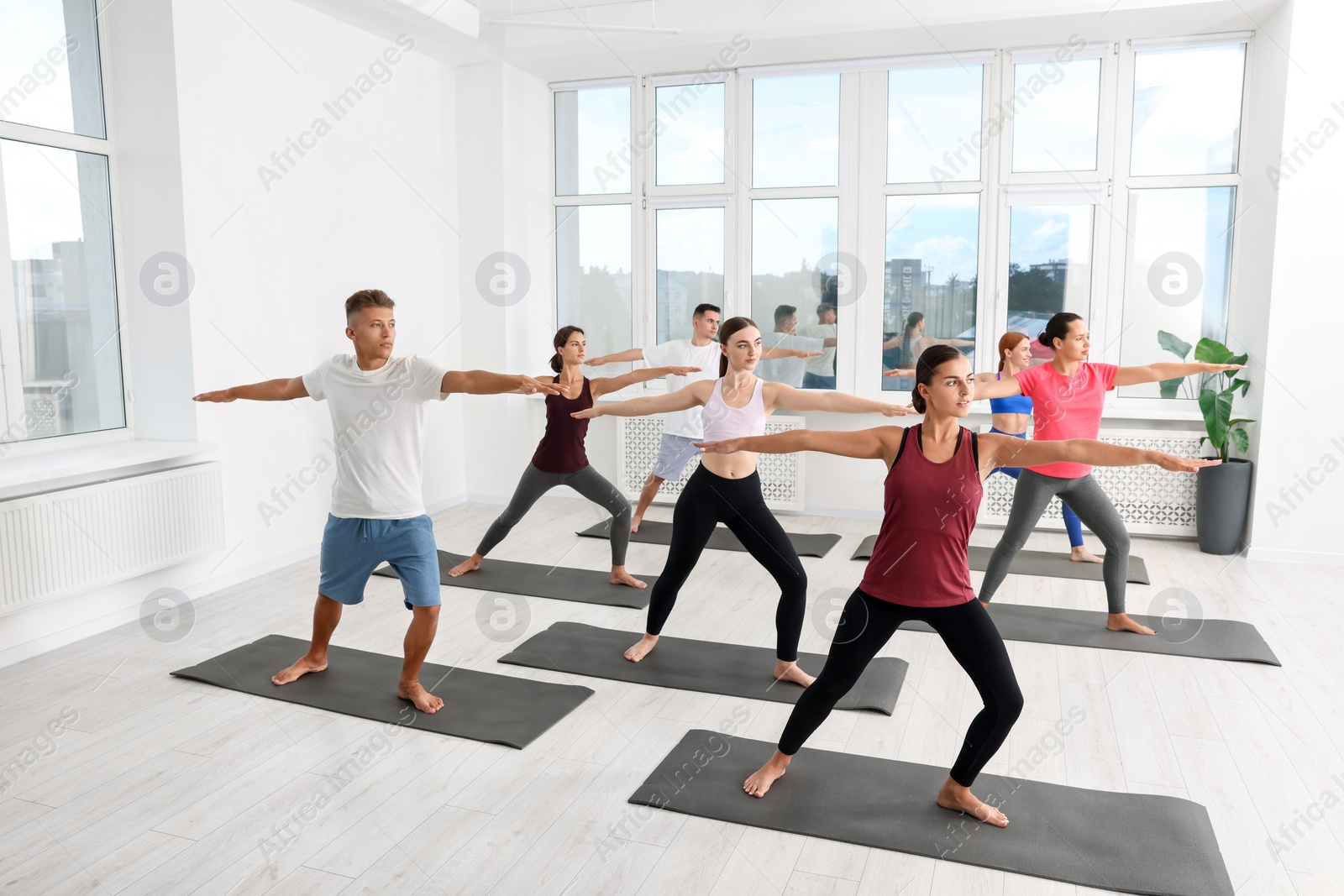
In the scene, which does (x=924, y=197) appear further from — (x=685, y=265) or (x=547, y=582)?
(x=547, y=582)

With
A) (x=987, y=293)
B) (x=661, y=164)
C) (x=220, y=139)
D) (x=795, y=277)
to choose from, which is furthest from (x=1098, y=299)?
(x=220, y=139)

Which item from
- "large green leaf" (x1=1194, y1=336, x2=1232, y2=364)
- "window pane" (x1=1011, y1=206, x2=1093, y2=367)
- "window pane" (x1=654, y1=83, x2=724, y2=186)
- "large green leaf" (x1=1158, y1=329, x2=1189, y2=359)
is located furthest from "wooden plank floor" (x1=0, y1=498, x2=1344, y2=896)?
"window pane" (x1=654, y1=83, x2=724, y2=186)

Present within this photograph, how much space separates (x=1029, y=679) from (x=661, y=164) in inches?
185

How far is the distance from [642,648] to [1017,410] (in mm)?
2497

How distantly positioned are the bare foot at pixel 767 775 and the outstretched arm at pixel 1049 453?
1.01 m

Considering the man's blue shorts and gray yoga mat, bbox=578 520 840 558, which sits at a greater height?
the man's blue shorts

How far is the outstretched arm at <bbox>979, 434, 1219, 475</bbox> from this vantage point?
229 centimetres

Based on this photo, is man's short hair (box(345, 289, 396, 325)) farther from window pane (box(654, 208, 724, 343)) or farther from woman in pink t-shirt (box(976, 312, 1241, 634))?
window pane (box(654, 208, 724, 343))

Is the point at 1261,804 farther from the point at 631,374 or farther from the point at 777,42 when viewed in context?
the point at 777,42

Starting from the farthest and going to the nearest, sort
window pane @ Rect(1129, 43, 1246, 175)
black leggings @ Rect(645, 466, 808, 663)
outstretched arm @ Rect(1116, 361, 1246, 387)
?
1. window pane @ Rect(1129, 43, 1246, 175)
2. outstretched arm @ Rect(1116, 361, 1246, 387)
3. black leggings @ Rect(645, 466, 808, 663)

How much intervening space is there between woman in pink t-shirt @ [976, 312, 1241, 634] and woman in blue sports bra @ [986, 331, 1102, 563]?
0.26 meters

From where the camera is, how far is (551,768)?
9.37 feet

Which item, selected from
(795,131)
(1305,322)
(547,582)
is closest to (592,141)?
(795,131)

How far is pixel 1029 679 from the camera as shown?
3.58 meters
